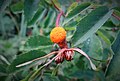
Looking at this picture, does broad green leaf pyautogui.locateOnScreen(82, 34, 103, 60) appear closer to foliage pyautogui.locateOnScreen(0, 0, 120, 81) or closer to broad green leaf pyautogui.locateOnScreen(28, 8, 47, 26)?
foliage pyautogui.locateOnScreen(0, 0, 120, 81)

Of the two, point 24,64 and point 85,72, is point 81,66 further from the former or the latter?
point 24,64

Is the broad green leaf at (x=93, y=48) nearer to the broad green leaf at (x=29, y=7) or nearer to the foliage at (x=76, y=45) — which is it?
the foliage at (x=76, y=45)

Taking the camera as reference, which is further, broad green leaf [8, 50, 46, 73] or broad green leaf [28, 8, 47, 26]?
broad green leaf [28, 8, 47, 26]

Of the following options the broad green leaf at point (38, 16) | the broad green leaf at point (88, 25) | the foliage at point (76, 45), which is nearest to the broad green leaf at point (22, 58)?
the foliage at point (76, 45)

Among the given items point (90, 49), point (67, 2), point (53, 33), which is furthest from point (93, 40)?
point (53, 33)

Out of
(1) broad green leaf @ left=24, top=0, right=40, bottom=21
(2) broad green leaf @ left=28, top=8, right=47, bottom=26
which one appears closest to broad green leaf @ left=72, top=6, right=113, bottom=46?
(1) broad green leaf @ left=24, top=0, right=40, bottom=21
